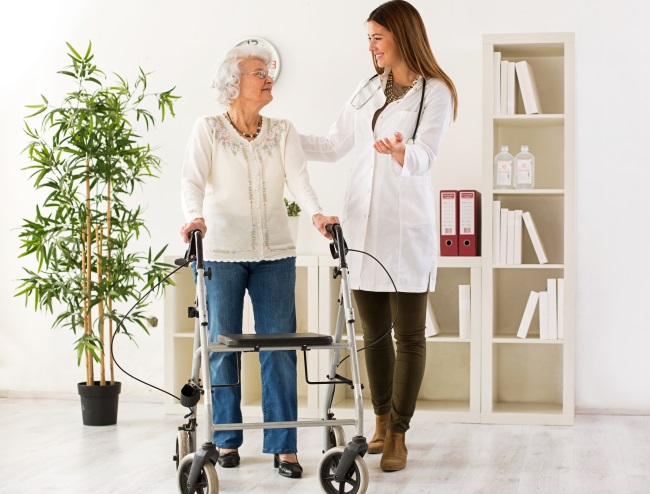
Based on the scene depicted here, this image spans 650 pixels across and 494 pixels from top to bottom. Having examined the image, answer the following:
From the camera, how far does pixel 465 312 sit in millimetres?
4012

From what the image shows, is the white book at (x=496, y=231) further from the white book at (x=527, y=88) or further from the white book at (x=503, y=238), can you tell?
the white book at (x=527, y=88)

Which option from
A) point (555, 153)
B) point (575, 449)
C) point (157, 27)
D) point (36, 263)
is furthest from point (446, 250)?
point (36, 263)

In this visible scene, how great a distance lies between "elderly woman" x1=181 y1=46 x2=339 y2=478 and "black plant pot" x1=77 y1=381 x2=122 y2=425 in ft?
3.65

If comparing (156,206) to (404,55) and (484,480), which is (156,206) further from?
(484,480)

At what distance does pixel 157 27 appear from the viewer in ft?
15.3

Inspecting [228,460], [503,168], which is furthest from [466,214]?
[228,460]

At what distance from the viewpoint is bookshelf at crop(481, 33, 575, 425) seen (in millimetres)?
3916

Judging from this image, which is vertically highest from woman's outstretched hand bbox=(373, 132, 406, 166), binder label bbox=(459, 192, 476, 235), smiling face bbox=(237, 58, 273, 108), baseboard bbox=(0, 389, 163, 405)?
smiling face bbox=(237, 58, 273, 108)

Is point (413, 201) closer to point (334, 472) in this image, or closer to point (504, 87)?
point (334, 472)

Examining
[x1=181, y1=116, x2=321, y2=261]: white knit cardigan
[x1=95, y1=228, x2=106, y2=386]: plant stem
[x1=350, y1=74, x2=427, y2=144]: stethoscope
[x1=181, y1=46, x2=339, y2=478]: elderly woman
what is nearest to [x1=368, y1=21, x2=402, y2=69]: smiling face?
[x1=350, y1=74, x2=427, y2=144]: stethoscope

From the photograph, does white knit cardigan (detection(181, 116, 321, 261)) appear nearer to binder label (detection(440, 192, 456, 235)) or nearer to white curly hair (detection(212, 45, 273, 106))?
white curly hair (detection(212, 45, 273, 106))

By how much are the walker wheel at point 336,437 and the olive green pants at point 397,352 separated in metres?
0.23

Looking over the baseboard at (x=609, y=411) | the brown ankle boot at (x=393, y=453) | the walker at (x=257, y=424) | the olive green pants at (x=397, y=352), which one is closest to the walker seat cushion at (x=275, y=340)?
the walker at (x=257, y=424)

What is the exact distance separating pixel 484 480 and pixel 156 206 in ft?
7.87
